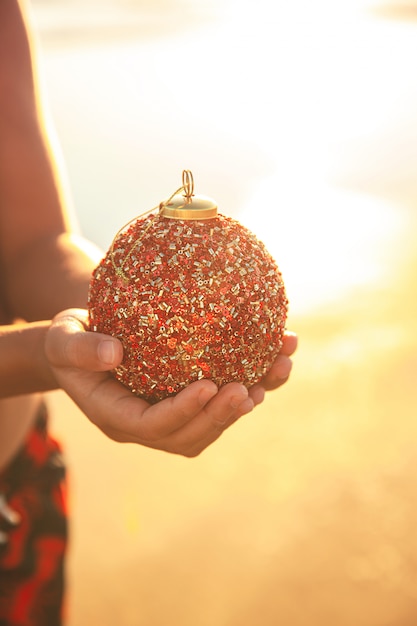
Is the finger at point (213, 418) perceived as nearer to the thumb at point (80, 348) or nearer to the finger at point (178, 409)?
the finger at point (178, 409)

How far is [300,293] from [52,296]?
2.96 metres

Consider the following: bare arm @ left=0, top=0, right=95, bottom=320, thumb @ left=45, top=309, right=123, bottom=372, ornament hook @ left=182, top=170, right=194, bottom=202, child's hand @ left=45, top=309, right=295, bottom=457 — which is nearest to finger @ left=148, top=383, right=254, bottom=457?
child's hand @ left=45, top=309, right=295, bottom=457

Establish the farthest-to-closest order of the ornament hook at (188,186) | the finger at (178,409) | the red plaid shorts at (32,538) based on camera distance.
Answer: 1. the red plaid shorts at (32,538)
2. the ornament hook at (188,186)
3. the finger at (178,409)

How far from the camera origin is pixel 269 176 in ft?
19.2

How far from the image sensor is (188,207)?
Answer: 4.98 feet

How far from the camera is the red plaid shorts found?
6.96 ft

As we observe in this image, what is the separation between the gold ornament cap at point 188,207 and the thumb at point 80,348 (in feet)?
0.95

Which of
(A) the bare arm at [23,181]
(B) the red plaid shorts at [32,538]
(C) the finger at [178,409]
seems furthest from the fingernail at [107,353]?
(B) the red plaid shorts at [32,538]

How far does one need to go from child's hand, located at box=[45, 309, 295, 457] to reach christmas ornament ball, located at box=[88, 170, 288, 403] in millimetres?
43

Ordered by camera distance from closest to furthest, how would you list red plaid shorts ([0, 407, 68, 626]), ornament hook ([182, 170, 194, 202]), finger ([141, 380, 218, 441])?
finger ([141, 380, 218, 441]) → ornament hook ([182, 170, 194, 202]) → red plaid shorts ([0, 407, 68, 626])

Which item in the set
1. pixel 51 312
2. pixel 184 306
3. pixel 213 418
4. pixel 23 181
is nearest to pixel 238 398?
pixel 213 418

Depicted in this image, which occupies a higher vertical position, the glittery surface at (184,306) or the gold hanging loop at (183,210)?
the gold hanging loop at (183,210)

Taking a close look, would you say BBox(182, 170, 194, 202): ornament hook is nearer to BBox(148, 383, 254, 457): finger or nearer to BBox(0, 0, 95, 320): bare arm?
BBox(148, 383, 254, 457): finger

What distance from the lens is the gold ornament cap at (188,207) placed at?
151 centimetres
